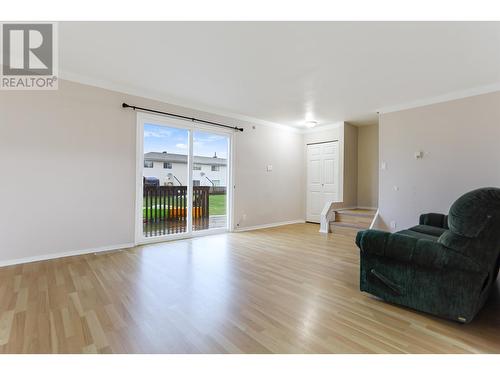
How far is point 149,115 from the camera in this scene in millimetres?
4184

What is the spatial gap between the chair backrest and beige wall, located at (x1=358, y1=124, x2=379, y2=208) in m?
4.49

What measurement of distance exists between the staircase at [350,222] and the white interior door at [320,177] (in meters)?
0.67

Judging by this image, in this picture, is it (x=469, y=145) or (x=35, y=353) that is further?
(x=469, y=145)

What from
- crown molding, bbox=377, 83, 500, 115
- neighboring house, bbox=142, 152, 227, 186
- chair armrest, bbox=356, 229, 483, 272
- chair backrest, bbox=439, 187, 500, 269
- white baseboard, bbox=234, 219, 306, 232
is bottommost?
white baseboard, bbox=234, 219, 306, 232

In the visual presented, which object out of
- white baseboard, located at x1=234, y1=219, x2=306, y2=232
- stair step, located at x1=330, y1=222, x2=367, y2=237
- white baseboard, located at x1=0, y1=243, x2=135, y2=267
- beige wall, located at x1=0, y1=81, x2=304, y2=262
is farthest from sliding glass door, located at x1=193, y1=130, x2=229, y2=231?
stair step, located at x1=330, y1=222, x2=367, y2=237

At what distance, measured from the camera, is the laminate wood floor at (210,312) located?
1616 millimetres

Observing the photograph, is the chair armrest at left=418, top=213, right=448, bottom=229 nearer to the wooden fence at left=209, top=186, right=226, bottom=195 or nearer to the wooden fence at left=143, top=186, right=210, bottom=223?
the wooden fence at left=209, top=186, right=226, bottom=195

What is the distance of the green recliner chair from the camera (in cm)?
177

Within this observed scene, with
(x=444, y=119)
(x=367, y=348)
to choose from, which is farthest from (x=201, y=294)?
(x=444, y=119)

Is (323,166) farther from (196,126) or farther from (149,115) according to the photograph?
(149,115)

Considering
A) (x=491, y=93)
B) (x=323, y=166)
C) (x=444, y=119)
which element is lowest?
(x=323, y=166)

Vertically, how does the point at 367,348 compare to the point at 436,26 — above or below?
below

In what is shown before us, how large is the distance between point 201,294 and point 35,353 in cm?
122
